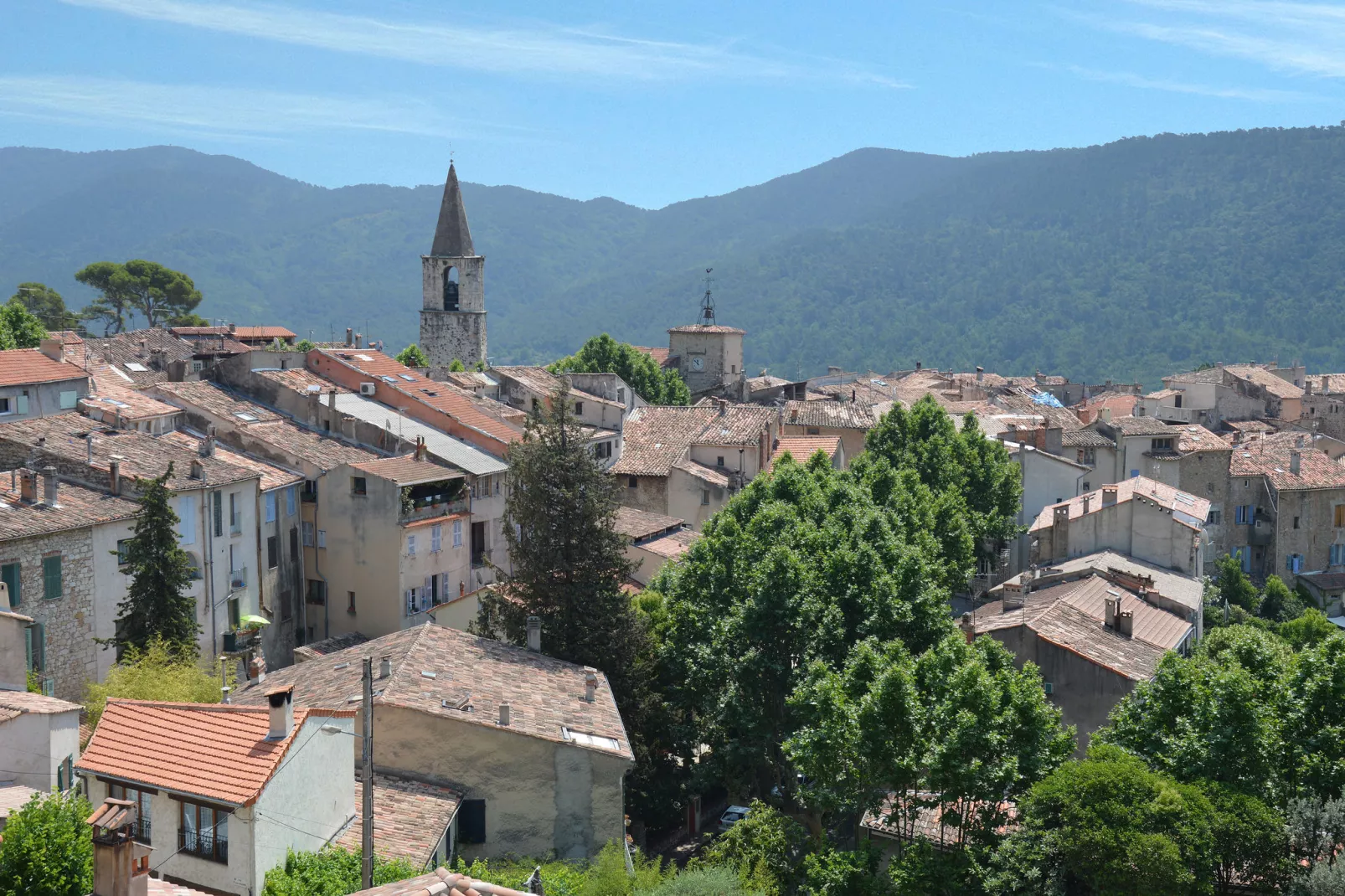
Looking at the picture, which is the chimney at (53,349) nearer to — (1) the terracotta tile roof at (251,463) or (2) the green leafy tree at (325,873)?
(1) the terracotta tile roof at (251,463)

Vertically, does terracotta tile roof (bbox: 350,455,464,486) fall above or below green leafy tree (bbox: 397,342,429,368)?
below

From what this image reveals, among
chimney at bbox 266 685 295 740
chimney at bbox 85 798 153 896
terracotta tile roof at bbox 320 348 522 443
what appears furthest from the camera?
terracotta tile roof at bbox 320 348 522 443

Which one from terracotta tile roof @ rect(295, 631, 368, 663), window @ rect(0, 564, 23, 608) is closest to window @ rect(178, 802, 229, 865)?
window @ rect(0, 564, 23, 608)

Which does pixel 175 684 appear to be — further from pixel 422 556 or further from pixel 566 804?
pixel 422 556

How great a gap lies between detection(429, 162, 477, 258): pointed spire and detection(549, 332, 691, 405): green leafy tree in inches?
695

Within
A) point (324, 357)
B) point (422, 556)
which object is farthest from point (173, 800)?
point (324, 357)

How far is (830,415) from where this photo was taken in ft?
235

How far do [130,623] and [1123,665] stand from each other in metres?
23.3

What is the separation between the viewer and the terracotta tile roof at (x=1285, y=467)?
2926 inches

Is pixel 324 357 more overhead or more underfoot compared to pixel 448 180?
more underfoot

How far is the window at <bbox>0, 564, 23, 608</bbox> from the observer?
1195 inches

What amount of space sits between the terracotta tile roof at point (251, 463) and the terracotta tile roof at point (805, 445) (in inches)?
1004

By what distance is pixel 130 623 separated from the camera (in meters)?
31.9

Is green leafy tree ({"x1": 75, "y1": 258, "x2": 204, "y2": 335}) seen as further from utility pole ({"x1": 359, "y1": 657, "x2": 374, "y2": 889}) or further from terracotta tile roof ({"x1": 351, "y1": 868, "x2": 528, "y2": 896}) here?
terracotta tile roof ({"x1": 351, "y1": 868, "x2": 528, "y2": 896})
